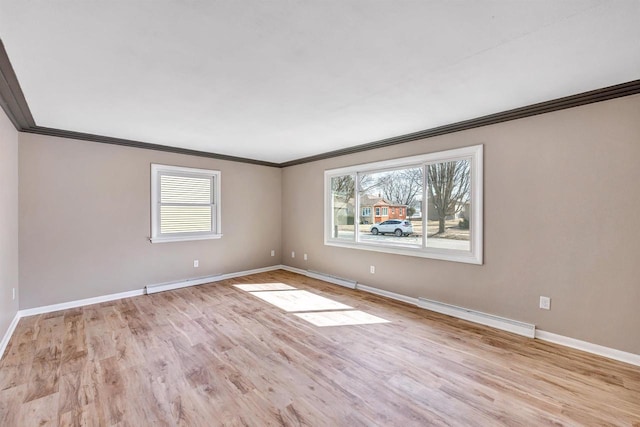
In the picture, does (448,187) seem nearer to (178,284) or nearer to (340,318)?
(340,318)

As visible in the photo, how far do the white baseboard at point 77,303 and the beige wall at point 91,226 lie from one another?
0.05 metres

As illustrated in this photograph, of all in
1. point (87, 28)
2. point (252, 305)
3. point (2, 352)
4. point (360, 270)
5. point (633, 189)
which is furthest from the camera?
point (360, 270)

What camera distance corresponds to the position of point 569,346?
272 cm

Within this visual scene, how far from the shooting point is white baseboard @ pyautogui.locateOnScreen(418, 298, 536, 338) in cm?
295

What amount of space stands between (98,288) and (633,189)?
6.35 meters

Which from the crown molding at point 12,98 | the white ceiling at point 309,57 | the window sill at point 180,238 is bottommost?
the window sill at point 180,238

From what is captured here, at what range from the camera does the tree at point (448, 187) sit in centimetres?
352

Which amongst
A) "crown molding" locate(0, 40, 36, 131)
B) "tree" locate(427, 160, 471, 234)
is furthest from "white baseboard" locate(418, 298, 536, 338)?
"crown molding" locate(0, 40, 36, 131)

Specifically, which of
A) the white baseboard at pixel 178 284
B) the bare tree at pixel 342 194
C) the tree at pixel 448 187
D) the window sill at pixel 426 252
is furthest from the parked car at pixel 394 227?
the white baseboard at pixel 178 284

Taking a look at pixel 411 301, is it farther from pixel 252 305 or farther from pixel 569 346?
pixel 252 305

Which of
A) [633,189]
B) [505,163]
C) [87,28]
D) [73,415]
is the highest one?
[87,28]

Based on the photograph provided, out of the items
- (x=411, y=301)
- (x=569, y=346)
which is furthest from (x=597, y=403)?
(x=411, y=301)

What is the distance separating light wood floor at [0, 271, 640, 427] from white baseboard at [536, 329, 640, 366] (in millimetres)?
100

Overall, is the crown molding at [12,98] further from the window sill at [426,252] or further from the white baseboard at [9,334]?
the window sill at [426,252]
